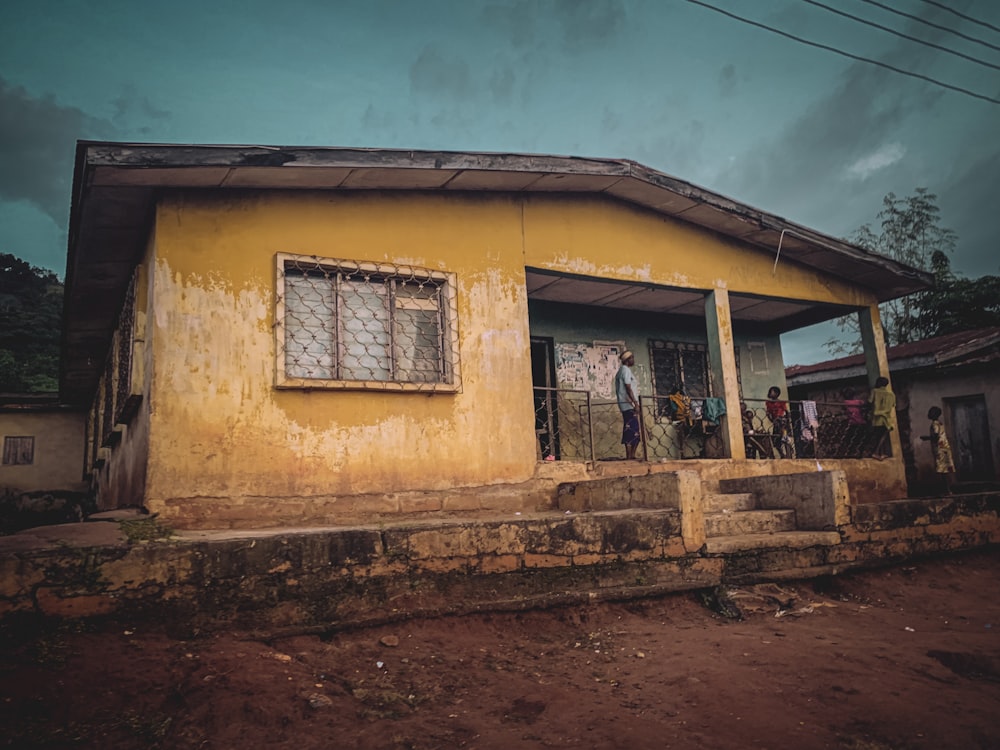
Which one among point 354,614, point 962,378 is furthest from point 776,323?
point 354,614

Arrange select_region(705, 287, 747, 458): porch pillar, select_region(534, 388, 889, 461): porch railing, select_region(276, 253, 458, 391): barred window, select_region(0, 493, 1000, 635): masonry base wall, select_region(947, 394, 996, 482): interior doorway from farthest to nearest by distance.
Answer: select_region(947, 394, 996, 482): interior doorway, select_region(534, 388, 889, 461): porch railing, select_region(705, 287, 747, 458): porch pillar, select_region(276, 253, 458, 391): barred window, select_region(0, 493, 1000, 635): masonry base wall

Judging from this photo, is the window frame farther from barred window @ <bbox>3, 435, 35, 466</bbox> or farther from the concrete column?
barred window @ <bbox>3, 435, 35, 466</bbox>

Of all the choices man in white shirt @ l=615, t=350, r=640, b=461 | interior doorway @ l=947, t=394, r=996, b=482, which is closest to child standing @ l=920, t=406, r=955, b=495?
interior doorway @ l=947, t=394, r=996, b=482

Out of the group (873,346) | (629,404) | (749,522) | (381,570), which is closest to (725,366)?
(629,404)

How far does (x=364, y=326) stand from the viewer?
6684mm

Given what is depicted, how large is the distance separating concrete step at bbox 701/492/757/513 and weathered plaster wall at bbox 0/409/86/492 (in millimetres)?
15457

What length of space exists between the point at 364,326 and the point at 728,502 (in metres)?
4.17

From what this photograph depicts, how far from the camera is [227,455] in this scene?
19.0 ft

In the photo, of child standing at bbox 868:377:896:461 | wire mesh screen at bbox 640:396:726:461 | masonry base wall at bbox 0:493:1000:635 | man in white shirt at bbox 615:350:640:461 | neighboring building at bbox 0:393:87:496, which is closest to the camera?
masonry base wall at bbox 0:493:1000:635

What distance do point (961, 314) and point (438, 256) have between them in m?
18.7

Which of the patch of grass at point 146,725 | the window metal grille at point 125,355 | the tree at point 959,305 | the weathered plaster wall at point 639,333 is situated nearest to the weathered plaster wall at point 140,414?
the window metal grille at point 125,355

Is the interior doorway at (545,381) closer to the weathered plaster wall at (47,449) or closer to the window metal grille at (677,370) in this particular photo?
the window metal grille at (677,370)

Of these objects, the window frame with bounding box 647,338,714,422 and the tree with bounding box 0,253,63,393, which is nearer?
the window frame with bounding box 647,338,714,422

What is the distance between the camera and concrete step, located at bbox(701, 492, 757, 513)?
23.2 ft
